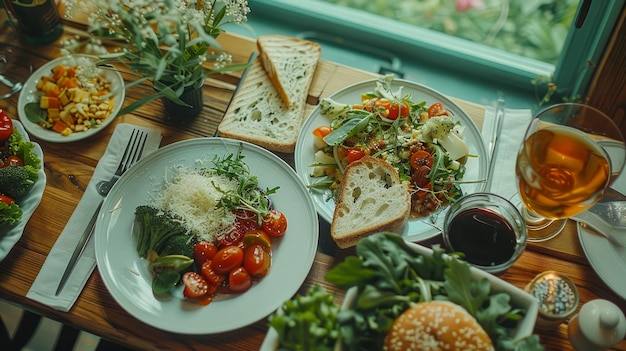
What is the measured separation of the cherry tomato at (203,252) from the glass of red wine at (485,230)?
2.04 ft

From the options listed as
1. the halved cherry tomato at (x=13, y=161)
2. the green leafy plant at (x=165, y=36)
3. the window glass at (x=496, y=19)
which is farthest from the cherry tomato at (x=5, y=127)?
the window glass at (x=496, y=19)

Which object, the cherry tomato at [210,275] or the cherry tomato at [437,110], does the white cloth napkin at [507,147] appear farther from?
the cherry tomato at [210,275]

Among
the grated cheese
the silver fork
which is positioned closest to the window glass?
the silver fork

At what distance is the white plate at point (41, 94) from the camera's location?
5.88 ft

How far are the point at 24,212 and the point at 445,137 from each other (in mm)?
1220

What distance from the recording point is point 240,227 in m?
1.59

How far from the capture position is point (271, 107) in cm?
189

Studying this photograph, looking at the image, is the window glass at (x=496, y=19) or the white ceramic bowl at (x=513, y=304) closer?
the white ceramic bowl at (x=513, y=304)

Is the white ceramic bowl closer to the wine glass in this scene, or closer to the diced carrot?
the wine glass

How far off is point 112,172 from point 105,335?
50 cm

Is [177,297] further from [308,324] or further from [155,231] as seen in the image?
[308,324]

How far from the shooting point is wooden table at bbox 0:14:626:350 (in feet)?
4.86

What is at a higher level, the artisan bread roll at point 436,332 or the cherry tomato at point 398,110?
the cherry tomato at point 398,110

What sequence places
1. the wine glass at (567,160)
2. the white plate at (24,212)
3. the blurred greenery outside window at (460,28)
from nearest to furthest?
the wine glass at (567,160)
the white plate at (24,212)
the blurred greenery outside window at (460,28)
